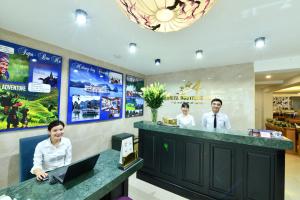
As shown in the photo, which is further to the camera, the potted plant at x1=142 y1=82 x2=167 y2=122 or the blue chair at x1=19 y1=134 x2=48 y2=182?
the potted plant at x1=142 y1=82 x2=167 y2=122

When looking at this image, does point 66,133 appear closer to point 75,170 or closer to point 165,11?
point 75,170

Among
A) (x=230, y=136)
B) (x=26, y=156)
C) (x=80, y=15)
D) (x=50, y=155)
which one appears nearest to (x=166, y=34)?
(x=80, y=15)

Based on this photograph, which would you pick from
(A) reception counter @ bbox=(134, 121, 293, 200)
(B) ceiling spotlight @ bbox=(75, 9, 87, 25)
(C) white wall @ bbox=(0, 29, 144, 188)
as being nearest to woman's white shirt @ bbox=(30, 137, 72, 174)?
(C) white wall @ bbox=(0, 29, 144, 188)

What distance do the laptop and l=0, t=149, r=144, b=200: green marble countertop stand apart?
0.04 meters

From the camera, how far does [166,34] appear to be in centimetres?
226

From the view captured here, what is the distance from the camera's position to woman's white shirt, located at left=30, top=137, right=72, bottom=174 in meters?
1.83

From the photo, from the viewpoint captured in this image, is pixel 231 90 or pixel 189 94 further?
pixel 189 94

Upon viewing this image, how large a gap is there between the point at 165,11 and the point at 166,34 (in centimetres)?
139

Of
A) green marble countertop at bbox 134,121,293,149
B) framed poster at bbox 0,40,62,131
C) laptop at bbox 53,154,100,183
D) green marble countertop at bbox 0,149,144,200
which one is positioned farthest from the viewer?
framed poster at bbox 0,40,62,131

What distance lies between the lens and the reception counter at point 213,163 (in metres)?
1.91

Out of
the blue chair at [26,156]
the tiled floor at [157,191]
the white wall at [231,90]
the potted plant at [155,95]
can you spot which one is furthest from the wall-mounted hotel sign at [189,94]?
the blue chair at [26,156]

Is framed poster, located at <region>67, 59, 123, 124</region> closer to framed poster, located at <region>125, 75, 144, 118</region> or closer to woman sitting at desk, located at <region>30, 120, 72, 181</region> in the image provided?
framed poster, located at <region>125, 75, 144, 118</region>

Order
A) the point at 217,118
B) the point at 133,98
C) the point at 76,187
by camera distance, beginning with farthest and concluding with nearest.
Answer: the point at 133,98 < the point at 217,118 < the point at 76,187

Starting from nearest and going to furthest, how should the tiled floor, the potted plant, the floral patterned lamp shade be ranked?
the floral patterned lamp shade → the tiled floor → the potted plant
